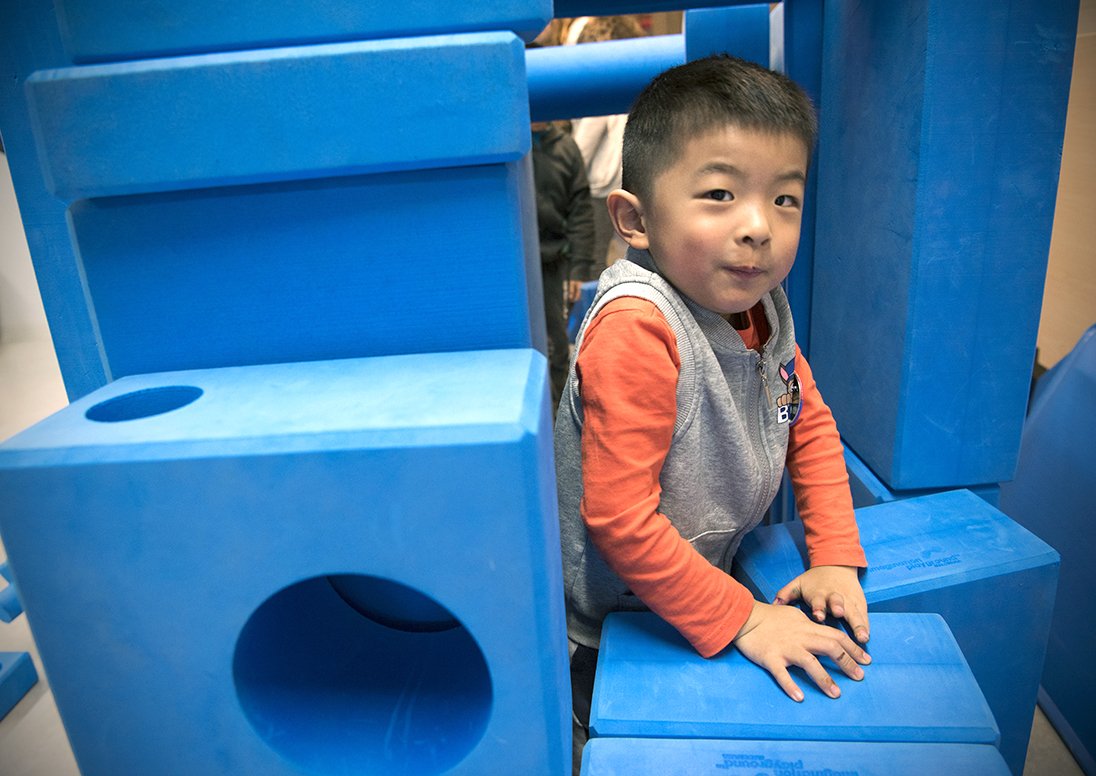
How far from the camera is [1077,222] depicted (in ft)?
5.58

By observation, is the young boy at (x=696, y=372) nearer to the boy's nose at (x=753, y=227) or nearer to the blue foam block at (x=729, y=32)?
the boy's nose at (x=753, y=227)

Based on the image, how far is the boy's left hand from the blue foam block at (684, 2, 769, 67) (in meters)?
0.80

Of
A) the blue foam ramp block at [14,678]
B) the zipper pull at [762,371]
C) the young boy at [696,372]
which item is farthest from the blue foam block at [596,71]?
the blue foam ramp block at [14,678]

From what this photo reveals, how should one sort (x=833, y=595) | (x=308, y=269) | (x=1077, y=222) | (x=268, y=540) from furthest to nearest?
(x=1077, y=222)
(x=833, y=595)
(x=308, y=269)
(x=268, y=540)

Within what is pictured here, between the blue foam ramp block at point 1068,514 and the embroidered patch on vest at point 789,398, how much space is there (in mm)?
504

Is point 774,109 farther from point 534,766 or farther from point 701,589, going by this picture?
point 534,766

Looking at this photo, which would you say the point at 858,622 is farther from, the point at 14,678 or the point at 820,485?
the point at 14,678

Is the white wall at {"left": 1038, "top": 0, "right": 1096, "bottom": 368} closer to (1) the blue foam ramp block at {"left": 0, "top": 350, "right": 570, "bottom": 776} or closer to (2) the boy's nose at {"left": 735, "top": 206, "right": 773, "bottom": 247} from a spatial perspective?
(2) the boy's nose at {"left": 735, "top": 206, "right": 773, "bottom": 247}

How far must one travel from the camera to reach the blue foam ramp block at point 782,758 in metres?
0.55

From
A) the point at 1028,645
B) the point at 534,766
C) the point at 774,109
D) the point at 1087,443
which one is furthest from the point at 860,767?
the point at 1087,443

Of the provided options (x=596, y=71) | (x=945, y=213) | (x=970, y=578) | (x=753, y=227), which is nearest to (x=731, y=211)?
(x=753, y=227)

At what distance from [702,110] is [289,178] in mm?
333

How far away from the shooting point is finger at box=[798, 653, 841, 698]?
0.61 m

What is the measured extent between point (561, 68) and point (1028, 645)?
1.09 m
